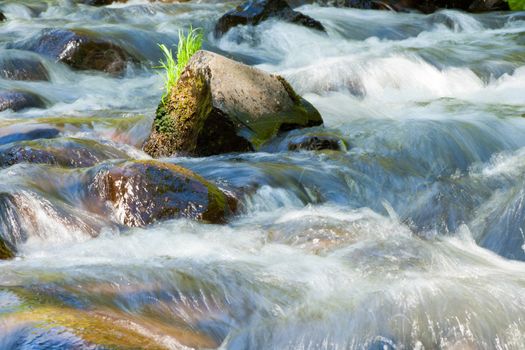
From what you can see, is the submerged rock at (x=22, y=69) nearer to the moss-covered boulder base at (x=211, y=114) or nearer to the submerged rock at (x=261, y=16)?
the submerged rock at (x=261, y=16)

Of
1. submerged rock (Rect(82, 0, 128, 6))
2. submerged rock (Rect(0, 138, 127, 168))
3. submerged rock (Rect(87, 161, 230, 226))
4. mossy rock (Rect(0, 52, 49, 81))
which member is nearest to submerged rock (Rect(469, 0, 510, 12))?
submerged rock (Rect(82, 0, 128, 6))

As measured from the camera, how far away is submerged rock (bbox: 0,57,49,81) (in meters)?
10.5

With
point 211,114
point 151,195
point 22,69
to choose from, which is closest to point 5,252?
point 151,195

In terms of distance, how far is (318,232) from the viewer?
16.7 ft

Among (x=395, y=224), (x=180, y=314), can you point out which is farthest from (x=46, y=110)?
(x=180, y=314)

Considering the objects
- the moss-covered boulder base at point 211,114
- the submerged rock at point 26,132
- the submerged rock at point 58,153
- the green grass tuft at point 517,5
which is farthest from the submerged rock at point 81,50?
the green grass tuft at point 517,5

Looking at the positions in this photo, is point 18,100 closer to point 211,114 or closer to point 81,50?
point 81,50

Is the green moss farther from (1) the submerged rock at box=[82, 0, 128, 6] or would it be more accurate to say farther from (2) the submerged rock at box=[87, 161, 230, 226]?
(1) the submerged rock at box=[82, 0, 128, 6]

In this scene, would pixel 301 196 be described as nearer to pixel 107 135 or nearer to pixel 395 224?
pixel 395 224

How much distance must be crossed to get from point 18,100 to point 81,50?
2.22 m

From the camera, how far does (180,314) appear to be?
3.67 metres

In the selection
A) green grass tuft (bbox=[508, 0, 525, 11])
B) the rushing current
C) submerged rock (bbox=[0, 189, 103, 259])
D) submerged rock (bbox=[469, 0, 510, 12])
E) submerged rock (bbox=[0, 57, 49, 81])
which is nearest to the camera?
the rushing current

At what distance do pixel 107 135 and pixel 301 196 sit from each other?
2.44 m

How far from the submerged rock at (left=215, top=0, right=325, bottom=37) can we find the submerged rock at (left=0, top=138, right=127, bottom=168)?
6951 millimetres
